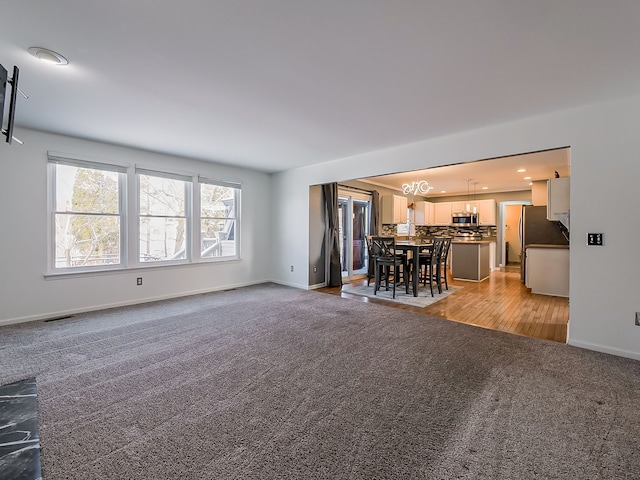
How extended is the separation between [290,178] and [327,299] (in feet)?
9.02

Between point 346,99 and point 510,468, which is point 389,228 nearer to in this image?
point 346,99

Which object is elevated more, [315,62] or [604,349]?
[315,62]

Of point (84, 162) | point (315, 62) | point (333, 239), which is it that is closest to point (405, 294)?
point (333, 239)

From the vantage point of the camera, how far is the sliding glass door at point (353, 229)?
7.37 meters

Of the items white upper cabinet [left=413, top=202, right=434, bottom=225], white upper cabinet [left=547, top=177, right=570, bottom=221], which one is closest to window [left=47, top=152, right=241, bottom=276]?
white upper cabinet [left=547, top=177, right=570, bottom=221]

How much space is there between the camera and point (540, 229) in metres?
6.21

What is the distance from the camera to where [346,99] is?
292cm

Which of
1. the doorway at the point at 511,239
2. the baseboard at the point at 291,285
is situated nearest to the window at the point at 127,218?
the baseboard at the point at 291,285

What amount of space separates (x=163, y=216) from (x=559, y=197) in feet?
21.3

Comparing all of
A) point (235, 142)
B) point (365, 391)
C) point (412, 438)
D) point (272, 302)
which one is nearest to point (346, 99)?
point (235, 142)

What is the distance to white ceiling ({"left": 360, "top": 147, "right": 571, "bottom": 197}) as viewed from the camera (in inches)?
203

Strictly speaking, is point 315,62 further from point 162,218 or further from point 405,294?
point 405,294

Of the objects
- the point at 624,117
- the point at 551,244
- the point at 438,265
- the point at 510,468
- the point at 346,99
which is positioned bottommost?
the point at 510,468

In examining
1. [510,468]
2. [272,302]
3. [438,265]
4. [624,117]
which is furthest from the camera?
[438,265]
